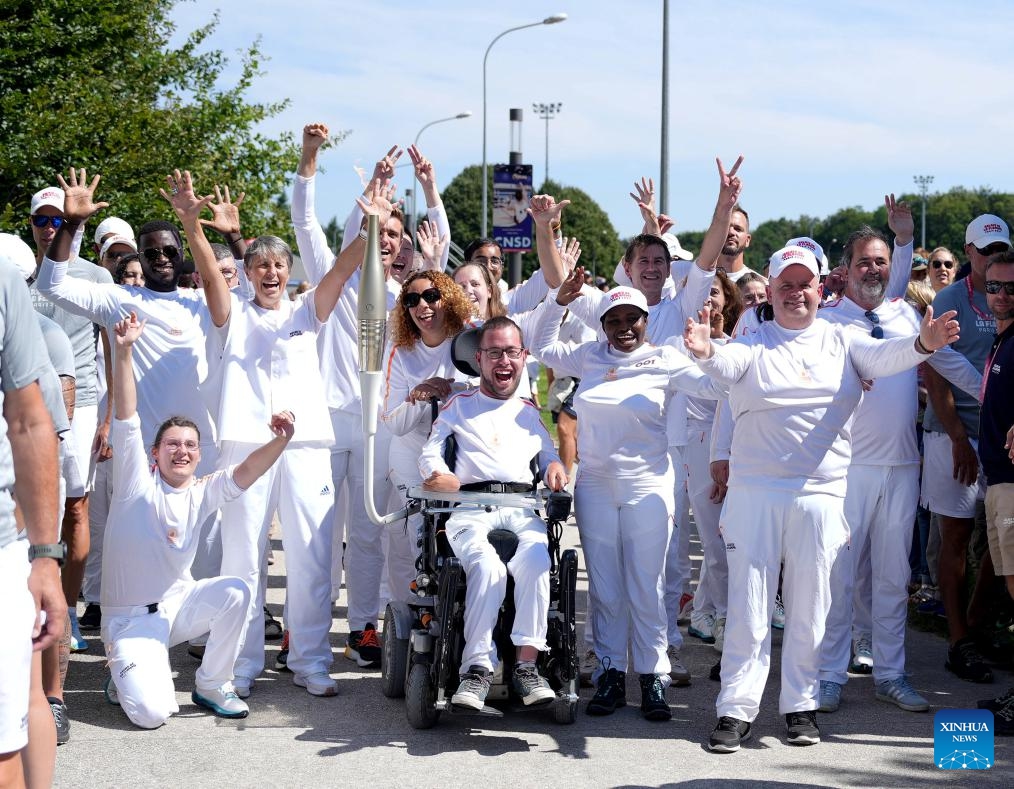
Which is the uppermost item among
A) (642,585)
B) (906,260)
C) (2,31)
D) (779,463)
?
(2,31)

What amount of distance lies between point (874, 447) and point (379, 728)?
2.87 meters

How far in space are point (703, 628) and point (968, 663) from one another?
1.67 metres

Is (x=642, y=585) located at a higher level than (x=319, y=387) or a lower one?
lower

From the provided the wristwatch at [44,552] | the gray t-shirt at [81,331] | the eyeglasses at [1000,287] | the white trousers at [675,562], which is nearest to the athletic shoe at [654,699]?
the white trousers at [675,562]

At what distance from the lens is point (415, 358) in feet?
23.4

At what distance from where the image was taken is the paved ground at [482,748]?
5.16 metres

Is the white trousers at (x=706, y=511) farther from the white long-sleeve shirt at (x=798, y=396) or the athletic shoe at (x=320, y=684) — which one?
the athletic shoe at (x=320, y=684)

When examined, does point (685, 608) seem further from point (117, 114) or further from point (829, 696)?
point (117, 114)

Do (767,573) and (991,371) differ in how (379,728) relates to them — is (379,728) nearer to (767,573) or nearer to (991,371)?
(767,573)

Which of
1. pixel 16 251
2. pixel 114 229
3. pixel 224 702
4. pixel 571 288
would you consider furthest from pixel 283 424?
pixel 114 229

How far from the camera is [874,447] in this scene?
649 cm

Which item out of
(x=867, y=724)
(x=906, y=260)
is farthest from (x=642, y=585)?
(x=906, y=260)

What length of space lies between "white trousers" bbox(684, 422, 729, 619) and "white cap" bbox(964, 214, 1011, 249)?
1909 mm

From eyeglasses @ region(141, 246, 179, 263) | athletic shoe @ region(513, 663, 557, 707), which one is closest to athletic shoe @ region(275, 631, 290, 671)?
athletic shoe @ region(513, 663, 557, 707)
